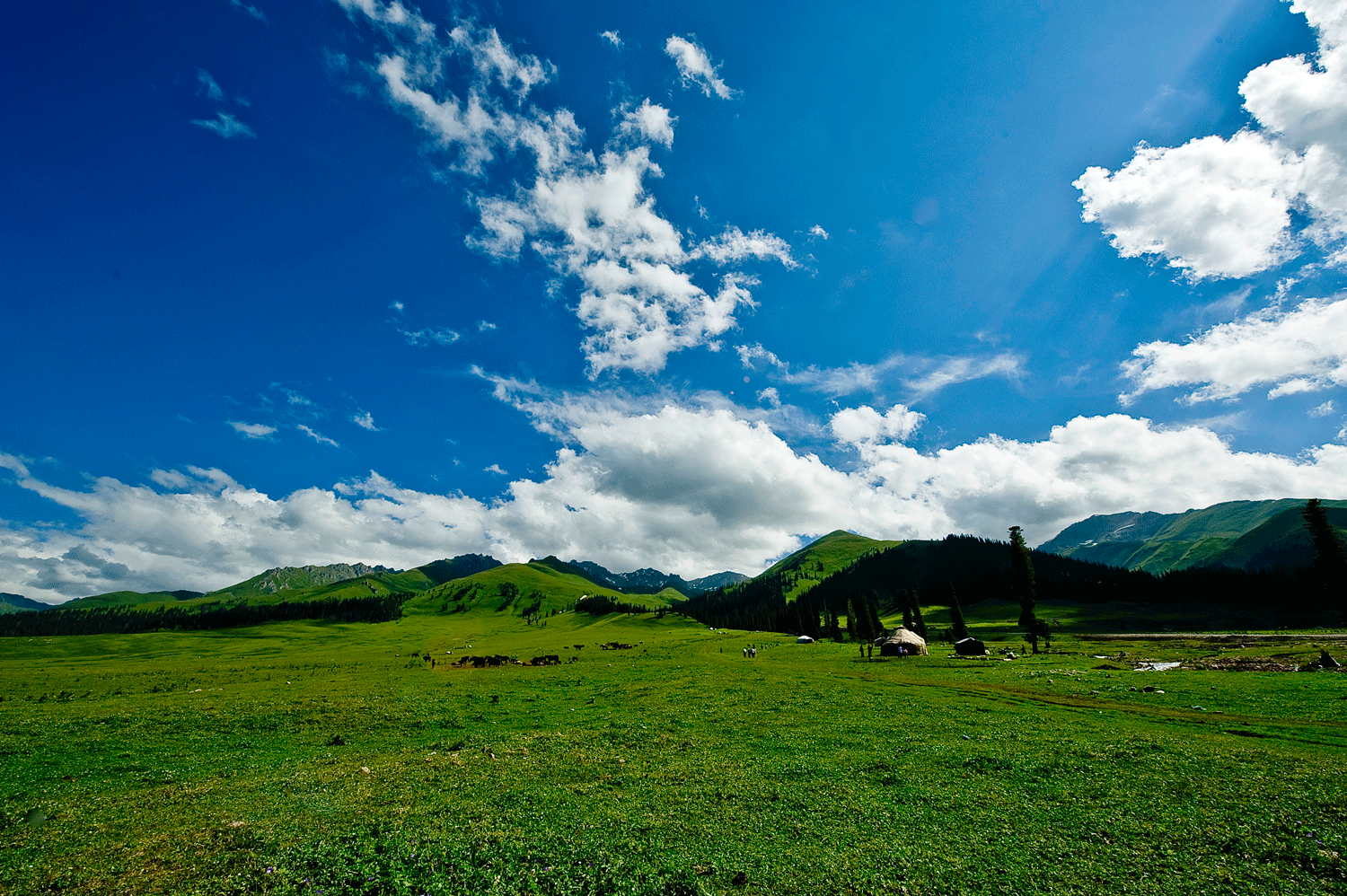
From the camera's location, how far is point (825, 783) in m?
19.7

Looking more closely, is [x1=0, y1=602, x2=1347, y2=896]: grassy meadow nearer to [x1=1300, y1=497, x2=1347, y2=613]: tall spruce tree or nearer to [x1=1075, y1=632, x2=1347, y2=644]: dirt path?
[x1=1075, y1=632, x2=1347, y2=644]: dirt path

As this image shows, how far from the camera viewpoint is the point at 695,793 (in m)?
19.0

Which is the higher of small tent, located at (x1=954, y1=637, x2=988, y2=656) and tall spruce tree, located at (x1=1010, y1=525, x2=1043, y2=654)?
tall spruce tree, located at (x1=1010, y1=525, x2=1043, y2=654)

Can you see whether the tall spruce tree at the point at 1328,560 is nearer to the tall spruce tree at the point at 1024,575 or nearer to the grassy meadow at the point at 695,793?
the tall spruce tree at the point at 1024,575

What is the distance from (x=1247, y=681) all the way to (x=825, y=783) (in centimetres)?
4265

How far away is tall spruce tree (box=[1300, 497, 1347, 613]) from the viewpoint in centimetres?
7950

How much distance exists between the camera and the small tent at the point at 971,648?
69.1m

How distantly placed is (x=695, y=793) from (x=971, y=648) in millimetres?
67191

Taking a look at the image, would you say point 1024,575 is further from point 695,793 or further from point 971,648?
point 695,793

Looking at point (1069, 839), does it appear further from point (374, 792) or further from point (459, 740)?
point (459, 740)

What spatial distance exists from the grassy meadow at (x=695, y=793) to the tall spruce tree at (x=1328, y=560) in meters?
72.1

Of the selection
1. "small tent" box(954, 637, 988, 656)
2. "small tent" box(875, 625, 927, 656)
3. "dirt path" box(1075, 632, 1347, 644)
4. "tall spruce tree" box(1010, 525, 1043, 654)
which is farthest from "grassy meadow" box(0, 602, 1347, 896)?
"dirt path" box(1075, 632, 1347, 644)

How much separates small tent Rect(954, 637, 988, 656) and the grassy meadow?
30.3 metres

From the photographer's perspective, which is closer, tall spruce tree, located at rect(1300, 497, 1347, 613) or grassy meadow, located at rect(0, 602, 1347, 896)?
grassy meadow, located at rect(0, 602, 1347, 896)
